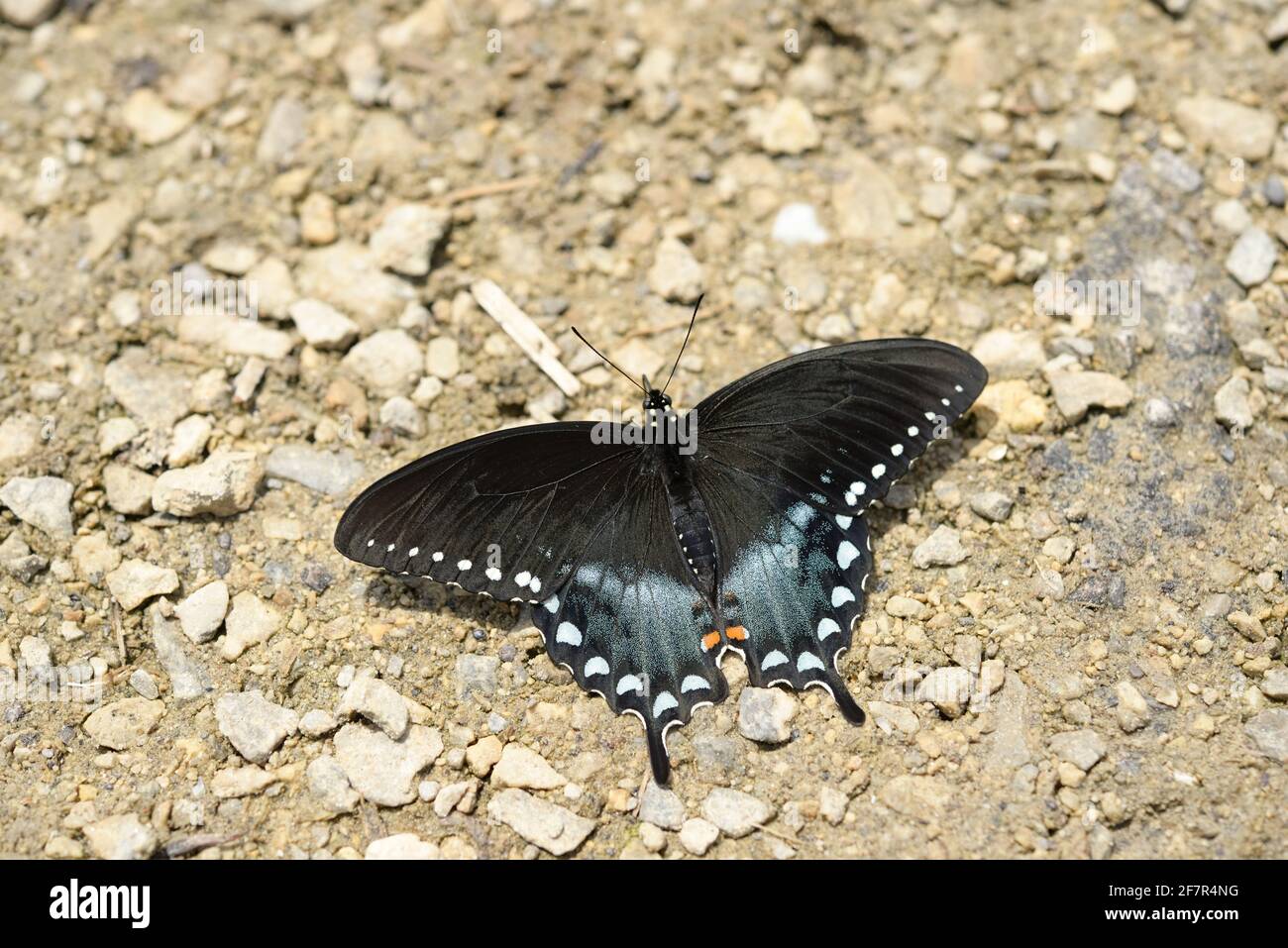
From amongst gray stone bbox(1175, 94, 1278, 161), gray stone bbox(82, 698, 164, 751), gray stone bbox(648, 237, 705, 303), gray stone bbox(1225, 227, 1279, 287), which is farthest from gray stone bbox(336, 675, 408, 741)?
gray stone bbox(1175, 94, 1278, 161)

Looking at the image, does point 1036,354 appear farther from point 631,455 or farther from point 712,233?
point 631,455

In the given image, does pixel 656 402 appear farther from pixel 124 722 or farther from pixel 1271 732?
pixel 1271 732

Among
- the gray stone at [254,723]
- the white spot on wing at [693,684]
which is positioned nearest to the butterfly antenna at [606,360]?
the white spot on wing at [693,684]

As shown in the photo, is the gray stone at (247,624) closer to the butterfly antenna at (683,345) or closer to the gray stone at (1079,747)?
the butterfly antenna at (683,345)

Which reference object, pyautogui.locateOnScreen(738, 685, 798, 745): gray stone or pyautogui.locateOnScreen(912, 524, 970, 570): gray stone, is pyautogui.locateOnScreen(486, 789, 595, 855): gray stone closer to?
pyautogui.locateOnScreen(738, 685, 798, 745): gray stone
